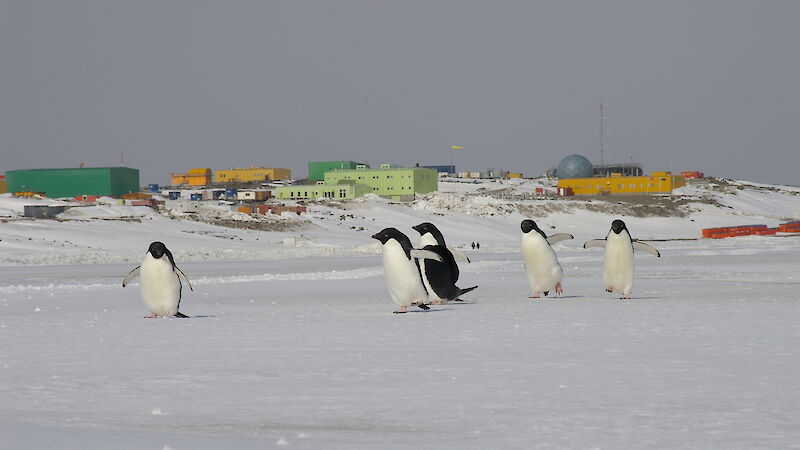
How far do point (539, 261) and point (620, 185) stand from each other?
349ft

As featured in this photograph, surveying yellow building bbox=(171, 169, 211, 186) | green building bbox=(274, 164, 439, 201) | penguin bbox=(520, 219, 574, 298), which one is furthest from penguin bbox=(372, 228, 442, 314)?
yellow building bbox=(171, 169, 211, 186)

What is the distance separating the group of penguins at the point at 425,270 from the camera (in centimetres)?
1512

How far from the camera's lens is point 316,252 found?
4659cm

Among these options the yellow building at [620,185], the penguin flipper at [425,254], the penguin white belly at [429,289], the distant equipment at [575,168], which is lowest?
the penguin white belly at [429,289]

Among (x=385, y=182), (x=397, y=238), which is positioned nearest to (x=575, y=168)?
(x=385, y=182)

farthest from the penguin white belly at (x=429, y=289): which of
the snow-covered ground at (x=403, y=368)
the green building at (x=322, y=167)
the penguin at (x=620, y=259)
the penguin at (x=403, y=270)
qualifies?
the green building at (x=322, y=167)

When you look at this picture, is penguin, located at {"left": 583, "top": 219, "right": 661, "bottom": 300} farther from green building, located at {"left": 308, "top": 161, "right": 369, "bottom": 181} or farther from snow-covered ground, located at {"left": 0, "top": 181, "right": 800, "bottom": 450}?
green building, located at {"left": 308, "top": 161, "right": 369, "bottom": 181}

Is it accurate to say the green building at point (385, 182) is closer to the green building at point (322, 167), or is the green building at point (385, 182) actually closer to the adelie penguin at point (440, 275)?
the green building at point (322, 167)

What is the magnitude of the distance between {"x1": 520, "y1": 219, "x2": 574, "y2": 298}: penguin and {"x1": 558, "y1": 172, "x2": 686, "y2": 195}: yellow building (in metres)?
104

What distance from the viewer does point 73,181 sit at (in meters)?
102

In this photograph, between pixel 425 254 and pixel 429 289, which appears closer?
pixel 425 254

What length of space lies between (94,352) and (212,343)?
1296mm

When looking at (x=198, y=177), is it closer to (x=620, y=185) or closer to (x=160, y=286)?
(x=620, y=185)

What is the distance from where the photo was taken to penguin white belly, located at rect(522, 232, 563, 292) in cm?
1823
